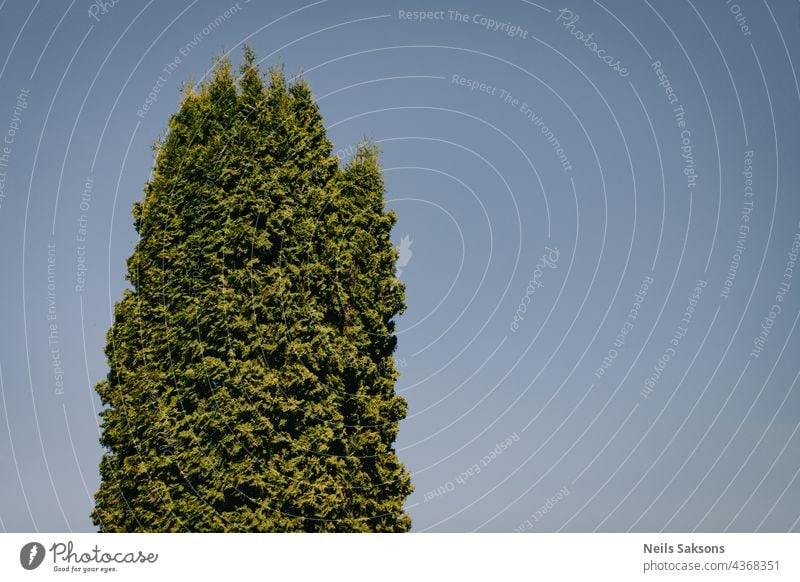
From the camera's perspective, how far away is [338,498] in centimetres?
2227

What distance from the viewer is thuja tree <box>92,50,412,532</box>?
72.9ft

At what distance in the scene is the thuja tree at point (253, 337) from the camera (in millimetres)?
Answer: 22234

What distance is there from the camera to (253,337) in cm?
2277

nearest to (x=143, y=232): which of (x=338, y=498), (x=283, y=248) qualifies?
(x=283, y=248)
